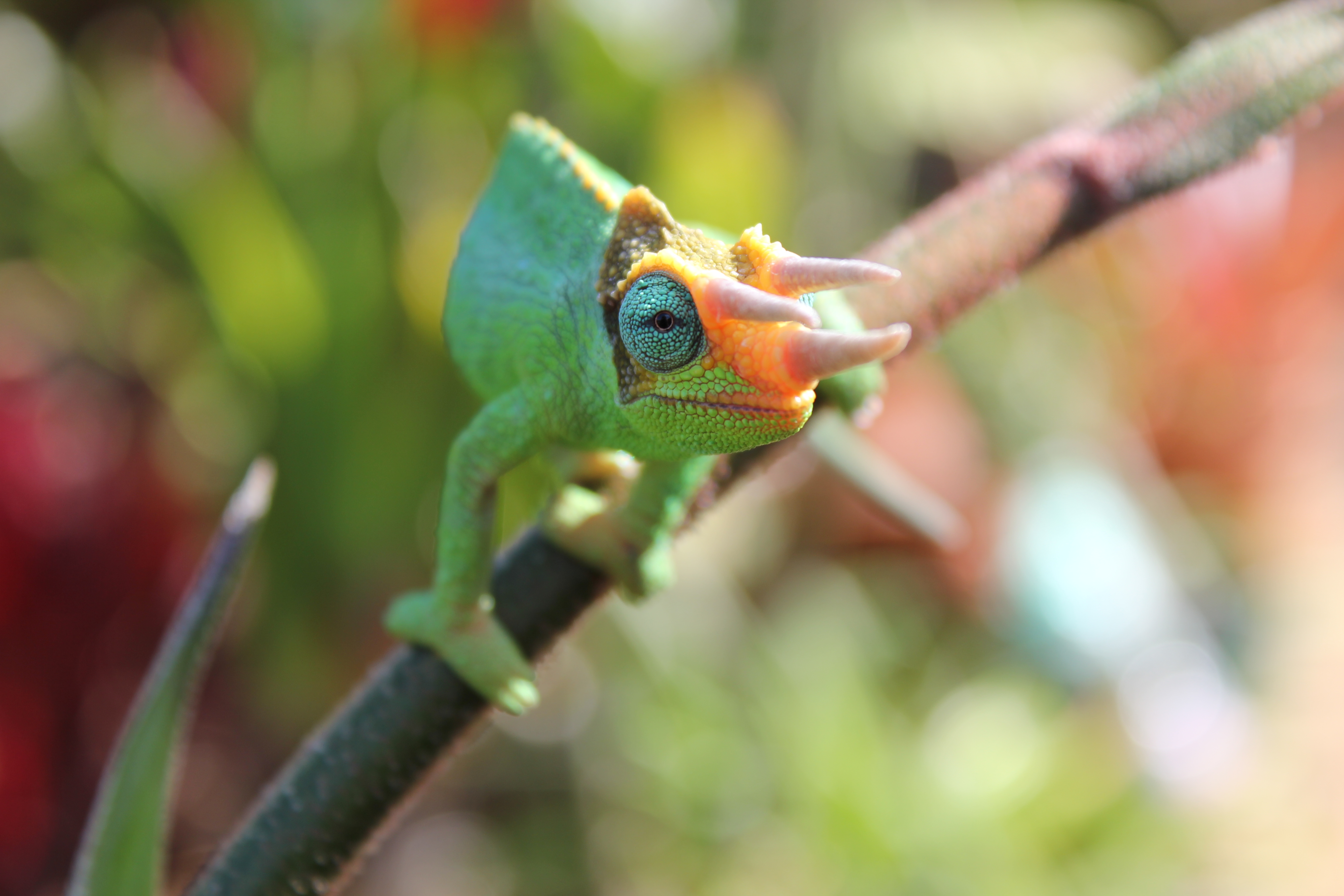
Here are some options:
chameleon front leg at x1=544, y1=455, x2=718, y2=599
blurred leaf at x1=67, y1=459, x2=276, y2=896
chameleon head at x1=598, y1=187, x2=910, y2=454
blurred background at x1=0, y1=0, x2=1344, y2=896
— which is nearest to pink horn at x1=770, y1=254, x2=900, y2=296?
chameleon head at x1=598, y1=187, x2=910, y2=454

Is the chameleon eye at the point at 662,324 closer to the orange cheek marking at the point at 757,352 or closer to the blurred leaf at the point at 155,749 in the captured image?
the orange cheek marking at the point at 757,352

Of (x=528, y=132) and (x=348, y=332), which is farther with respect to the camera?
(x=348, y=332)

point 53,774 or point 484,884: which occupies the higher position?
point 484,884

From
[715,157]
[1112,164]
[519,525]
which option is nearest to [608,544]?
[1112,164]

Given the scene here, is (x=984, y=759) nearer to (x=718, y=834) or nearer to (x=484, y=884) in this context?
(x=718, y=834)

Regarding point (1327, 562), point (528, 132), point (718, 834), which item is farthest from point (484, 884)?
point (1327, 562)

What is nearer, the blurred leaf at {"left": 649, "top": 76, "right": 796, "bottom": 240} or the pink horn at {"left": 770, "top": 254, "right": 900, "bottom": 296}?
the pink horn at {"left": 770, "top": 254, "right": 900, "bottom": 296}

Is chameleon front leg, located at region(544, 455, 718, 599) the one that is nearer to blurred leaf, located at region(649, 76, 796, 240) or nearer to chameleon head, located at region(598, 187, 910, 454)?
chameleon head, located at region(598, 187, 910, 454)
